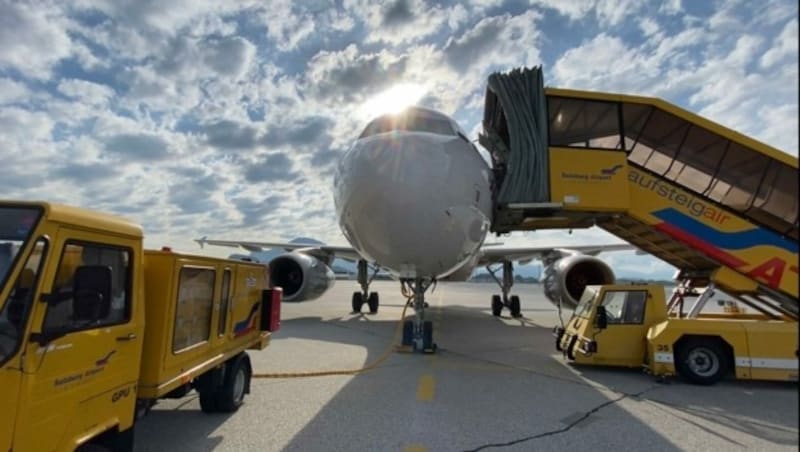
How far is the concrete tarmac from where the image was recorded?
15.1 feet

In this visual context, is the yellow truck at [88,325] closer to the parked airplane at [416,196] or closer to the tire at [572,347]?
the parked airplane at [416,196]

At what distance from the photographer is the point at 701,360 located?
23.8 ft

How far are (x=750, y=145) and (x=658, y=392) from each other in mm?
3377

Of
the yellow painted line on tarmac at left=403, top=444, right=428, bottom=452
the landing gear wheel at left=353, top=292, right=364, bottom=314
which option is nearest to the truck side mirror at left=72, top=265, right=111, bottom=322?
the yellow painted line on tarmac at left=403, top=444, right=428, bottom=452

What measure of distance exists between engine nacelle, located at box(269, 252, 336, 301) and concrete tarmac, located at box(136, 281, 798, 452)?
15.2 feet

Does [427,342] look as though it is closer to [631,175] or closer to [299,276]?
[631,175]

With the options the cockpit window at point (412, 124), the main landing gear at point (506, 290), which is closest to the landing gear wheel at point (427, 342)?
the cockpit window at point (412, 124)

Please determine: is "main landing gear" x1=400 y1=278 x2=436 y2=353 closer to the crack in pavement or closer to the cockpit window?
the cockpit window

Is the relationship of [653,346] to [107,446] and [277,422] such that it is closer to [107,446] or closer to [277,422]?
[277,422]

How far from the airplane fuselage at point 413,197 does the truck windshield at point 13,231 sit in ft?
14.5

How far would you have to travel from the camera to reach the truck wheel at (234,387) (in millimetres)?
5400

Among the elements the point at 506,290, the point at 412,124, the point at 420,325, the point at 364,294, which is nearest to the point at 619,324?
the point at 420,325

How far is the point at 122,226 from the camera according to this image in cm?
367

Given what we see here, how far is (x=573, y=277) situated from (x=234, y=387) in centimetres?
925
